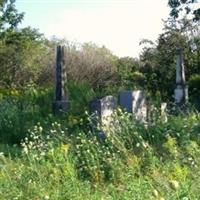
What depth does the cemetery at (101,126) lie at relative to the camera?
5.80 m

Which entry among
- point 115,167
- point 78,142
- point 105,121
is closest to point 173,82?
point 105,121

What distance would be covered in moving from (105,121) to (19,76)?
16.0 m

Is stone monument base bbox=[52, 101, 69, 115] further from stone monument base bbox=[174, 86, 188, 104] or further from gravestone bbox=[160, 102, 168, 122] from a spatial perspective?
stone monument base bbox=[174, 86, 188, 104]

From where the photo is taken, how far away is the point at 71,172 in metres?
6.46

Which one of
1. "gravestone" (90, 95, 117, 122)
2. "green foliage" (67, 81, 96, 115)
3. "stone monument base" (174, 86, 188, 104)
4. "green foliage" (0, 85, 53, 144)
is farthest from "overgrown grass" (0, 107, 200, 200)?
"stone monument base" (174, 86, 188, 104)

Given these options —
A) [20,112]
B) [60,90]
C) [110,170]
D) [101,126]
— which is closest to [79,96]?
[60,90]

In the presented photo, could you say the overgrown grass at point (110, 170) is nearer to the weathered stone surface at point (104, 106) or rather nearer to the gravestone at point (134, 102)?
the weathered stone surface at point (104, 106)

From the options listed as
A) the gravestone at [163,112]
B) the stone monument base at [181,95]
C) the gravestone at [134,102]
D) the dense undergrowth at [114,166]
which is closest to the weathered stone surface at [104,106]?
the gravestone at [134,102]

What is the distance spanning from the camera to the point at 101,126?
29.2ft

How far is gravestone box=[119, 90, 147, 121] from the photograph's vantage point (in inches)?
467

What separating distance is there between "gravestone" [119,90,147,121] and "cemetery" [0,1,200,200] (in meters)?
0.02

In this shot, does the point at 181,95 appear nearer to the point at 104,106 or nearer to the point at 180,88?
the point at 180,88

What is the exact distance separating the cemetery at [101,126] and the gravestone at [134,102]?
2 cm

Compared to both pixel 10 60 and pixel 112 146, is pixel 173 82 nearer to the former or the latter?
pixel 10 60
